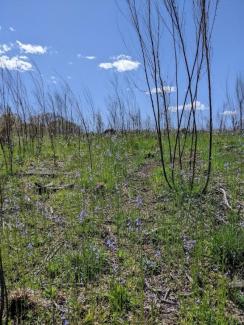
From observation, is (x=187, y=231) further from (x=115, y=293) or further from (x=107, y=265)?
(x=115, y=293)

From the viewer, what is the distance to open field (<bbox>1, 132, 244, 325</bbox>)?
8.46 ft

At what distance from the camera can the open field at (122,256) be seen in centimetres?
258

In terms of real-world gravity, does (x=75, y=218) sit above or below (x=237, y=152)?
below

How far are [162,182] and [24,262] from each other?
2921mm

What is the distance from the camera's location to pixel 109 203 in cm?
480

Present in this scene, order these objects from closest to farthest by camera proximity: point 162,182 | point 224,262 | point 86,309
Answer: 1. point 86,309
2. point 224,262
3. point 162,182

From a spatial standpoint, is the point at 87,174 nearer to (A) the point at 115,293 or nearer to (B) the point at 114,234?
(B) the point at 114,234

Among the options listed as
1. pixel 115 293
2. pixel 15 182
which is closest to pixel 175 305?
pixel 115 293

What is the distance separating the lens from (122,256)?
3330 millimetres

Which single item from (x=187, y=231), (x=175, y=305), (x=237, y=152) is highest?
(x=237, y=152)

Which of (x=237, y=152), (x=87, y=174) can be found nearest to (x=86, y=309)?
(x=87, y=174)

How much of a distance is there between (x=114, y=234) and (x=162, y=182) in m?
2.03

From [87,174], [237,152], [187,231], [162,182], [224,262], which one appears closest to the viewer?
[224,262]

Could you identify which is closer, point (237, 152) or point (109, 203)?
point (109, 203)
